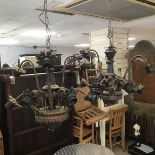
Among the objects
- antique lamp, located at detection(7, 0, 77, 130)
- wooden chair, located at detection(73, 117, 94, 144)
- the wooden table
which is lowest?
wooden chair, located at detection(73, 117, 94, 144)

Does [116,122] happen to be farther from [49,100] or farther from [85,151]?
[49,100]

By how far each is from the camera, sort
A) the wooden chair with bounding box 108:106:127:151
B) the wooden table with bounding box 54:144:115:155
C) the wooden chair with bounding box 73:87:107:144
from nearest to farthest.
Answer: the wooden table with bounding box 54:144:115:155, the wooden chair with bounding box 73:87:107:144, the wooden chair with bounding box 108:106:127:151

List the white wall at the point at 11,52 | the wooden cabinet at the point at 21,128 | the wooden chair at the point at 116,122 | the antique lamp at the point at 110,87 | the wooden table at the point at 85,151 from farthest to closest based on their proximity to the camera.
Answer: the white wall at the point at 11,52 → the wooden chair at the point at 116,122 → the wooden cabinet at the point at 21,128 → the wooden table at the point at 85,151 → the antique lamp at the point at 110,87

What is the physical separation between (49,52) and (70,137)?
300cm

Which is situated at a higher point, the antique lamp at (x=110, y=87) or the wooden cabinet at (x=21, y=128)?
the antique lamp at (x=110, y=87)

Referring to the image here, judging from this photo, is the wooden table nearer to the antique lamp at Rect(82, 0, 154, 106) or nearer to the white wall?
the antique lamp at Rect(82, 0, 154, 106)

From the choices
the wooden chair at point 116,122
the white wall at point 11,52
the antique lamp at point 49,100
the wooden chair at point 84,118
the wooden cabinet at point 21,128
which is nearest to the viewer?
the antique lamp at point 49,100

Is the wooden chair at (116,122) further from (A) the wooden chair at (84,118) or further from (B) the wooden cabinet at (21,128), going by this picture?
(B) the wooden cabinet at (21,128)

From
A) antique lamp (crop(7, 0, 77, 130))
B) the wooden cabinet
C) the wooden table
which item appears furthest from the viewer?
the wooden cabinet

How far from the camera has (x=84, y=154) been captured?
8.89 ft

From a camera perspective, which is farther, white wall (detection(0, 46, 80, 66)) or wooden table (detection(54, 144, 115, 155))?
white wall (detection(0, 46, 80, 66))

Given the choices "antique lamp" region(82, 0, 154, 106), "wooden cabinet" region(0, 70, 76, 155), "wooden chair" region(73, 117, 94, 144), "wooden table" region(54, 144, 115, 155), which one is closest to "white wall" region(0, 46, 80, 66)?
"wooden chair" region(73, 117, 94, 144)

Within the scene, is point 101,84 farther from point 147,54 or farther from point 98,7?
point 147,54

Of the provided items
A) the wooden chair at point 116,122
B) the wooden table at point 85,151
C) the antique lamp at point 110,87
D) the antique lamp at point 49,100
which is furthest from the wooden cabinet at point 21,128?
the antique lamp at point 49,100
